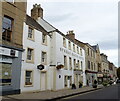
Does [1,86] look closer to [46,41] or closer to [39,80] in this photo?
[39,80]

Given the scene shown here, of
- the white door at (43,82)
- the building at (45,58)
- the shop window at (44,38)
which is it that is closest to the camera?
the building at (45,58)

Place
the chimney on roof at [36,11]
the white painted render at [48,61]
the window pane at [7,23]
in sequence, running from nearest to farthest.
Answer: the window pane at [7,23] < the white painted render at [48,61] < the chimney on roof at [36,11]

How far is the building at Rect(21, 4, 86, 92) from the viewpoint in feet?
63.3

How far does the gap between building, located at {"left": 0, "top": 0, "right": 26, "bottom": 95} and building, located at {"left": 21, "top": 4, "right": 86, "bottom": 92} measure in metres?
1.12

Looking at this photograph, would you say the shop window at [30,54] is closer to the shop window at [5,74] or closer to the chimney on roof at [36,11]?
the shop window at [5,74]

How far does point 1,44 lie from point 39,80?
727 cm

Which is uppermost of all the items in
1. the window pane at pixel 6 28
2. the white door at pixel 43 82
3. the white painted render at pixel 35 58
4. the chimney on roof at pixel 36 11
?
the chimney on roof at pixel 36 11

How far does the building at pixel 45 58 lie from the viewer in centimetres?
1928

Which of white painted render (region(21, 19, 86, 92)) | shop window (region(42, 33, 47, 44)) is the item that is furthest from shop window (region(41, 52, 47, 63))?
shop window (region(42, 33, 47, 44))

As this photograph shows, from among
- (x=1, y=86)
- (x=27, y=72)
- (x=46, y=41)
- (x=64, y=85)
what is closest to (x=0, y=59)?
(x=1, y=86)

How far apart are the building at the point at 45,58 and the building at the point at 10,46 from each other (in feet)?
3.67

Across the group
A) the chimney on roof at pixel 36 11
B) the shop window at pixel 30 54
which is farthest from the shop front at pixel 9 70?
the chimney on roof at pixel 36 11

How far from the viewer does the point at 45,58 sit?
899 inches

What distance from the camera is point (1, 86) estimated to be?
1496 cm
